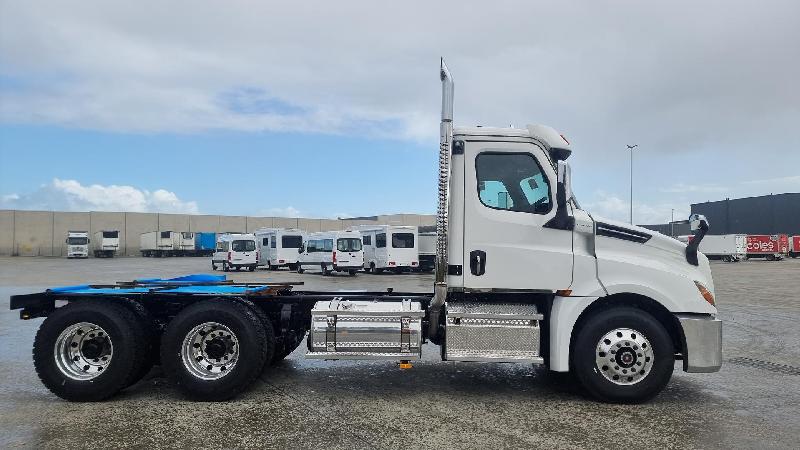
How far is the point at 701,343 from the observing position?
624cm

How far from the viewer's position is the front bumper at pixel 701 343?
6.23 m

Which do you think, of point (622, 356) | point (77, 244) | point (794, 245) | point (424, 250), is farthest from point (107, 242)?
point (794, 245)

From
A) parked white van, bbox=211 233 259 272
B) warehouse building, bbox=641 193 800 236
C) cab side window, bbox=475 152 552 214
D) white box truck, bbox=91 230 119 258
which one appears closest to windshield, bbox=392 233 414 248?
parked white van, bbox=211 233 259 272

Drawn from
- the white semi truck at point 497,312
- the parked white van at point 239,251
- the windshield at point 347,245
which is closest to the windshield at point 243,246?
the parked white van at point 239,251

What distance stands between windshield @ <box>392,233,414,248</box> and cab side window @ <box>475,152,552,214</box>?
2509 centimetres

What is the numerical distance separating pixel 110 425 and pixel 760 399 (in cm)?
711

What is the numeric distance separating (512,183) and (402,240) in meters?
25.2

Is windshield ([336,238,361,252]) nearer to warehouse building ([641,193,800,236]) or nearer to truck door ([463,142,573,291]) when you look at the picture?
truck door ([463,142,573,291])

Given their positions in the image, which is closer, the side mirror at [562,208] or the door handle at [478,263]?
the side mirror at [562,208]

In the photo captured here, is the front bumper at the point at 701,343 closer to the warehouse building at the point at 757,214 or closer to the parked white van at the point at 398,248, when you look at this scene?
the parked white van at the point at 398,248

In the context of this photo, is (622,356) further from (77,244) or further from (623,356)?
(77,244)

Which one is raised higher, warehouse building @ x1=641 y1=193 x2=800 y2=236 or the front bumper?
warehouse building @ x1=641 y1=193 x2=800 y2=236

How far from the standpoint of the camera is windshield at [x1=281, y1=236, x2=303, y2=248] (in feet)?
117

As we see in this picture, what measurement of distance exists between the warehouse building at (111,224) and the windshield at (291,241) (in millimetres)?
43607
